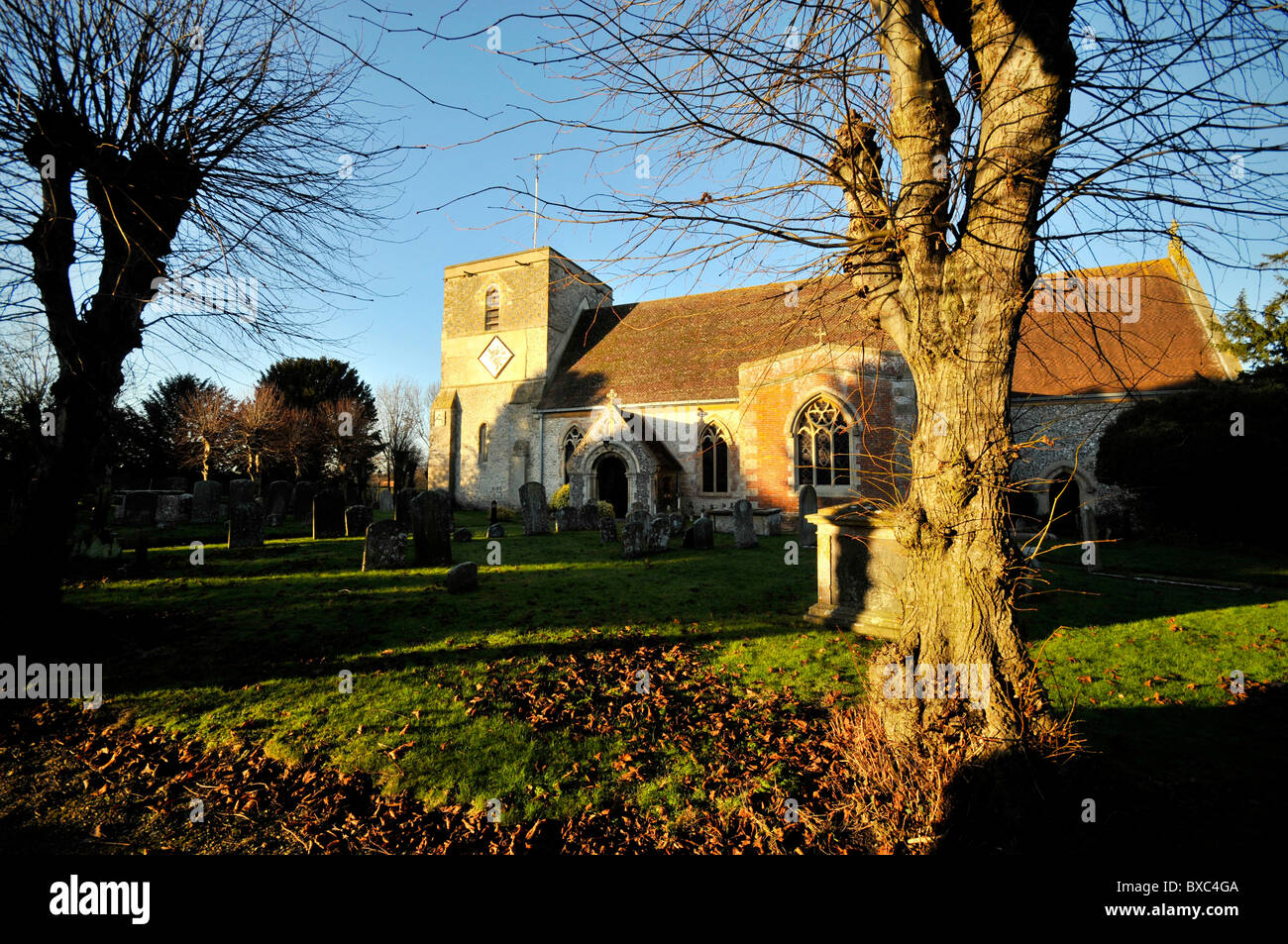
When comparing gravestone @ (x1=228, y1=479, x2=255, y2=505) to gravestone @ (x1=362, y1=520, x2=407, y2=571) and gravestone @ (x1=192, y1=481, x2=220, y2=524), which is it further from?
gravestone @ (x1=362, y1=520, x2=407, y2=571)

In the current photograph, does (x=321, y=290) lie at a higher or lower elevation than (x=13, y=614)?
higher

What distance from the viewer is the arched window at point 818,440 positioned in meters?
16.2

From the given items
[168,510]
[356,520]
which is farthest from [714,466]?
[168,510]

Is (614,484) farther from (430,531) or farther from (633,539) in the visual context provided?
(430,531)

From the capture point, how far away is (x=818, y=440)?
16484 millimetres

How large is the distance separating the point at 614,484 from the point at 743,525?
10.8 meters

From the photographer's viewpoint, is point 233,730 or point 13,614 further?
point 13,614

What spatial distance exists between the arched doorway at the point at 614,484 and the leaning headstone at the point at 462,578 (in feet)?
46.5

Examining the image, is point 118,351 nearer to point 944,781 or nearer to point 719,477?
point 944,781

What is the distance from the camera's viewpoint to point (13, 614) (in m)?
4.88
